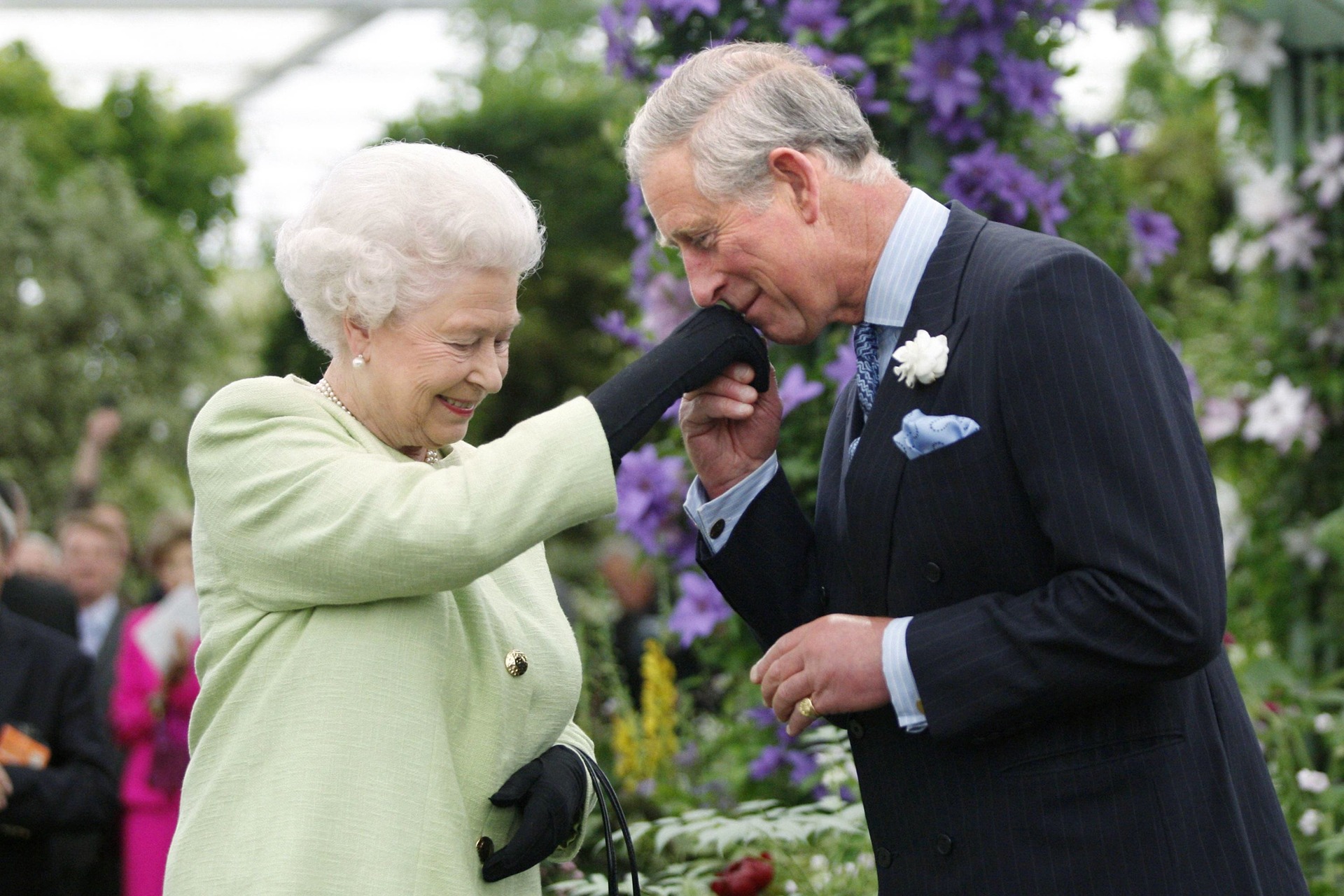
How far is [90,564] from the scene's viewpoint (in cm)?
623

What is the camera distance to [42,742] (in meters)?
3.96

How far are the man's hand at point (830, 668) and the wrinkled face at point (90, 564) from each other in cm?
507

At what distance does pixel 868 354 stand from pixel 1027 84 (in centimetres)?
160

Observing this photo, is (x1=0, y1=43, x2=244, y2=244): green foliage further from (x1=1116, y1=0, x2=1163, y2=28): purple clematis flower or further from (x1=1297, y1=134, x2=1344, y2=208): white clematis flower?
(x1=1116, y1=0, x2=1163, y2=28): purple clematis flower

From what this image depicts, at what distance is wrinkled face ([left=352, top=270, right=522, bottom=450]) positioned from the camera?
1.86 meters

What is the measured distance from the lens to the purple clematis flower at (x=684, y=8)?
3320mm

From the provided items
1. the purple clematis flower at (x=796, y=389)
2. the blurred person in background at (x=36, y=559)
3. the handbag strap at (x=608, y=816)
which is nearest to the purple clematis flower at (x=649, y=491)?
the purple clematis flower at (x=796, y=389)

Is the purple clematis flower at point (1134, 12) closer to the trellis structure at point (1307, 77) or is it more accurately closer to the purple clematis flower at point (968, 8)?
the purple clematis flower at point (968, 8)

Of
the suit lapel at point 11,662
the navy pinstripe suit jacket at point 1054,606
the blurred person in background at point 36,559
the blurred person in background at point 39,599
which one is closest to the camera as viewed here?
the navy pinstripe suit jacket at point 1054,606

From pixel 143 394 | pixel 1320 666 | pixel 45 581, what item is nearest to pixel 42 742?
pixel 45 581

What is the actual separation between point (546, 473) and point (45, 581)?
4.37 m

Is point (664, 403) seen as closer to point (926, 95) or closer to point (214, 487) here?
point (214, 487)

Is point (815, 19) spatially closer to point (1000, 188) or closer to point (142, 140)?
point (1000, 188)

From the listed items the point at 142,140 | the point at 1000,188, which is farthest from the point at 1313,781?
the point at 142,140
